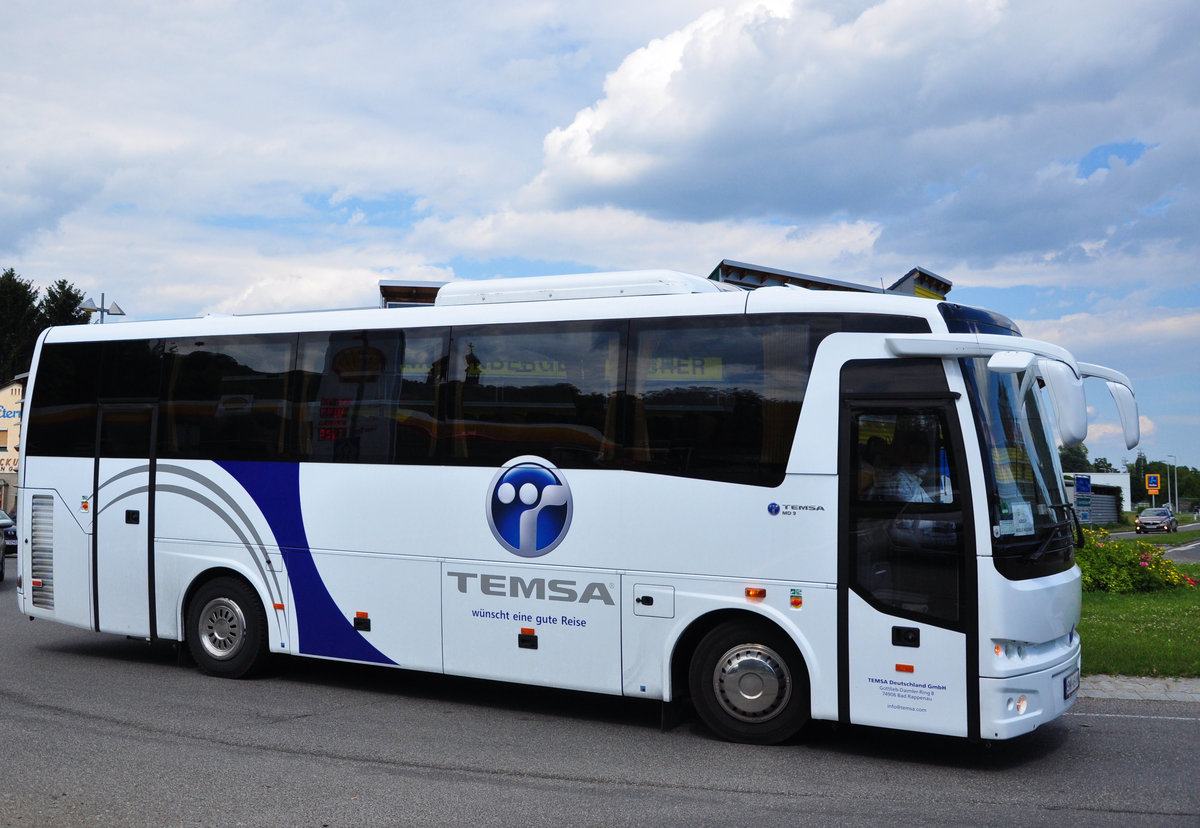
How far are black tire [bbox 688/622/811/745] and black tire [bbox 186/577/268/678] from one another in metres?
4.56

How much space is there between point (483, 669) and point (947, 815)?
4.07 meters

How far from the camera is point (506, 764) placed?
7.38 m

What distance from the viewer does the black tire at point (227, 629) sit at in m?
10.3

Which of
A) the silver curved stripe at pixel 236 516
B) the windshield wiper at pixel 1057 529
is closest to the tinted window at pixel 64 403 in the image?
Result: the silver curved stripe at pixel 236 516

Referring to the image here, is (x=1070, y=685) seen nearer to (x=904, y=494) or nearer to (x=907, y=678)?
(x=907, y=678)

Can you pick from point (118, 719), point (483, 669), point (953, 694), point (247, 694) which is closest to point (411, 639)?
point (483, 669)

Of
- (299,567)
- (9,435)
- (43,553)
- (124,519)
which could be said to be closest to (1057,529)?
(299,567)

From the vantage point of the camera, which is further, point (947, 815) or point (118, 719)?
point (118, 719)

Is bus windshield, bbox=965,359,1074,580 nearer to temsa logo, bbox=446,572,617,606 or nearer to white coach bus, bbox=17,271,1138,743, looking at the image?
white coach bus, bbox=17,271,1138,743

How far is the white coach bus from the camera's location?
7.24 m

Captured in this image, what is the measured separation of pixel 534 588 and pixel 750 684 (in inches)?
75.2

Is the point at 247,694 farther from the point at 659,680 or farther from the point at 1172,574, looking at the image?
the point at 1172,574

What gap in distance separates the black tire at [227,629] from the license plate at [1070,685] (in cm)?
703

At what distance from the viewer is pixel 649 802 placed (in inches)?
254
